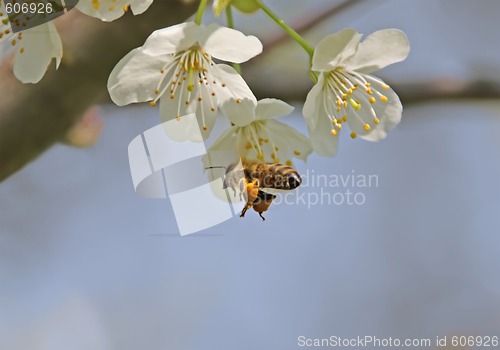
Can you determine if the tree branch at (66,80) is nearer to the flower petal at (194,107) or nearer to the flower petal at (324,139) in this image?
the flower petal at (194,107)

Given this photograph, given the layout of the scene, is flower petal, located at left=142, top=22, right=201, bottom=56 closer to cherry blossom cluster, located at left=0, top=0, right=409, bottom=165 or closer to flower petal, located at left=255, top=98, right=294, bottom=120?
cherry blossom cluster, located at left=0, top=0, right=409, bottom=165

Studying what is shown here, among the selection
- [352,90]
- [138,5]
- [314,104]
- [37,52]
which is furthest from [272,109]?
[37,52]

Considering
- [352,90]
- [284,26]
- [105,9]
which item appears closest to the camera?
[105,9]

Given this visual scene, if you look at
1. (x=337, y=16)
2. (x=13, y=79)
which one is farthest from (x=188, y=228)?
(x=337, y=16)

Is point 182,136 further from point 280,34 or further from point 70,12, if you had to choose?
point 280,34

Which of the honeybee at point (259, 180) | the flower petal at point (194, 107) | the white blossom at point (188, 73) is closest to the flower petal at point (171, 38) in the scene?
the white blossom at point (188, 73)

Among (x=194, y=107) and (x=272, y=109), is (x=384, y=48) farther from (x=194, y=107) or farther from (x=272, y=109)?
(x=194, y=107)
